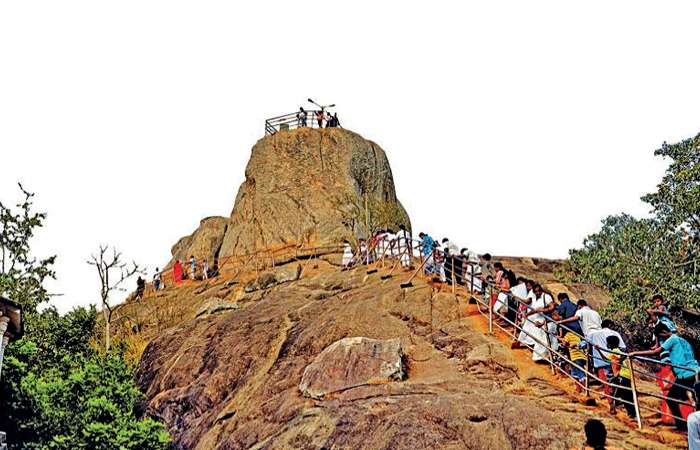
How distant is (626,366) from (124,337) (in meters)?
24.0

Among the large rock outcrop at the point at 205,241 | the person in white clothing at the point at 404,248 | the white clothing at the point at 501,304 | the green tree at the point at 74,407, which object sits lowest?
the green tree at the point at 74,407

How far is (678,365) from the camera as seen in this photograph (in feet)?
34.4

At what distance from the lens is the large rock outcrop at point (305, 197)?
38750mm

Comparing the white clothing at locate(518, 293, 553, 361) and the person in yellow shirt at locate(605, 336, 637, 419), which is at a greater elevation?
the white clothing at locate(518, 293, 553, 361)

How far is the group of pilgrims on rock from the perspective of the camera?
10.7 meters

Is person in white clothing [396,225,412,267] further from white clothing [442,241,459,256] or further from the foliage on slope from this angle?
the foliage on slope

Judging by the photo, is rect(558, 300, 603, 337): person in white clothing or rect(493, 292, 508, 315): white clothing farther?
rect(493, 292, 508, 315): white clothing

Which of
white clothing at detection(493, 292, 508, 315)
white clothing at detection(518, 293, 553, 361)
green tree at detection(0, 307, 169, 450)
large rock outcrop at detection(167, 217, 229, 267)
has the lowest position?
green tree at detection(0, 307, 169, 450)

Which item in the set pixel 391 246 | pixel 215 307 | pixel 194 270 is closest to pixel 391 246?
pixel 391 246

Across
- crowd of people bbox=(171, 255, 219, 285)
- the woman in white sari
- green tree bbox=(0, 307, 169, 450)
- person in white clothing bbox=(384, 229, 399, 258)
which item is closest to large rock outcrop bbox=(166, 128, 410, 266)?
crowd of people bbox=(171, 255, 219, 285)

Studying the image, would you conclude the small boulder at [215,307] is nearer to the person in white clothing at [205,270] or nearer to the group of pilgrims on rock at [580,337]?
the group of pilgrims on rock at [580,337]

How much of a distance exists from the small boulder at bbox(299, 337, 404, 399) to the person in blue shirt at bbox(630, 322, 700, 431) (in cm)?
509

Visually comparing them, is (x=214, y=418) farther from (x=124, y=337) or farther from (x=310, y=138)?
(x=310, y=138)

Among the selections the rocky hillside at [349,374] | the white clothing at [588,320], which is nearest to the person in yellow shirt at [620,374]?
the rocky hillside at [349,374]
